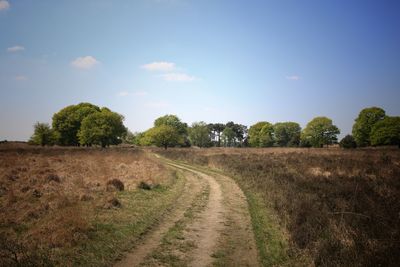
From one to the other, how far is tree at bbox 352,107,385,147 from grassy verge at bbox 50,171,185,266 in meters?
72.5

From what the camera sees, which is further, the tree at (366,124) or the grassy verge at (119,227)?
the tree at (366,124)

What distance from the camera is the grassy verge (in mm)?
8008

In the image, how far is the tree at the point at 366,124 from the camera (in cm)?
7231

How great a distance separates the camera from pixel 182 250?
341 inches

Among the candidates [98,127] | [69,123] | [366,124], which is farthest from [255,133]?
[69,123]

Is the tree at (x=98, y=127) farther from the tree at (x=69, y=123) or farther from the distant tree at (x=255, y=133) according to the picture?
the distant tree at (x=255, y=133)

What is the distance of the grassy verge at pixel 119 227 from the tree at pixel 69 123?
63858mm

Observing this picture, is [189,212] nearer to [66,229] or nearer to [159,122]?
[66,229]

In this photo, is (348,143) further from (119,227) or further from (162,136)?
(119,227)

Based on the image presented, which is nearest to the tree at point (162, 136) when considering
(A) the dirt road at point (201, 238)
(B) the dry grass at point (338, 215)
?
(B) the dry grass at point (338, 215)

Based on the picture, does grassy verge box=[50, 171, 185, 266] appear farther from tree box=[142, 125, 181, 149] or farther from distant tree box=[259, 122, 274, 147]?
distant tree box=[259, 122, 274, 147]

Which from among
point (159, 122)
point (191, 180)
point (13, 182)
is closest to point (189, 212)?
point (191, 180)

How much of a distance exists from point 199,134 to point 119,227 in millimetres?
107079

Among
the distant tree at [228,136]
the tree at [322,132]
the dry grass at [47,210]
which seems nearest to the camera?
the dry grass at [47,210]
